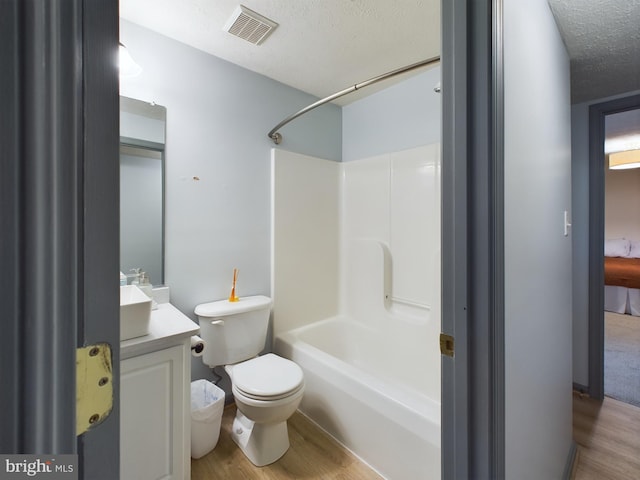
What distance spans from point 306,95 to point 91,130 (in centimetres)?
242

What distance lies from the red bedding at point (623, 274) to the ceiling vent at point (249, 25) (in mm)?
5186

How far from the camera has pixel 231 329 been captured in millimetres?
1905

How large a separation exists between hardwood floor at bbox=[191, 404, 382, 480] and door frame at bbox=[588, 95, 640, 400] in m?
1.97

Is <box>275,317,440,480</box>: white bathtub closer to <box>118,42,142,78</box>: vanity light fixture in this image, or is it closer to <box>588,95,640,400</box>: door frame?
<box>588,95,640,400</box>: door frame

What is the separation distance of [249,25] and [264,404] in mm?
2018

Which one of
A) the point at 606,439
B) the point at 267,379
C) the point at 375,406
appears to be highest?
the point at 267,379

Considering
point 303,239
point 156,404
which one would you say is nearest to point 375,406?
point 156,404

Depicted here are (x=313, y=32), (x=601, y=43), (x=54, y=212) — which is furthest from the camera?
(x=313, y=32)

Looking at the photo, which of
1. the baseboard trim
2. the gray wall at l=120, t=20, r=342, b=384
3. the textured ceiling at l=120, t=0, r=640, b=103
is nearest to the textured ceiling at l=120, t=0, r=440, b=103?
the textured ceiling at l=120, t=0, r=640, b=103

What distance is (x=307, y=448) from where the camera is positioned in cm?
174

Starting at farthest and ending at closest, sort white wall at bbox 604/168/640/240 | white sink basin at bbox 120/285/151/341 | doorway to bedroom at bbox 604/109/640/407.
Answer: white wall at bbox 604/168/640/240 < doorway to bedroom at bbox 604/109/640/407 < white sink basin at bbox 120/285/151/341

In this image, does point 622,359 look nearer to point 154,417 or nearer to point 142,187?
point 154,417

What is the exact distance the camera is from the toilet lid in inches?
60.8

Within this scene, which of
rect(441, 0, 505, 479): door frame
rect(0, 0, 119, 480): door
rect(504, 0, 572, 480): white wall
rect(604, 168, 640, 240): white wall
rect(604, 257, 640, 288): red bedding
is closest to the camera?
rect(0, 0, 119, 480): door
